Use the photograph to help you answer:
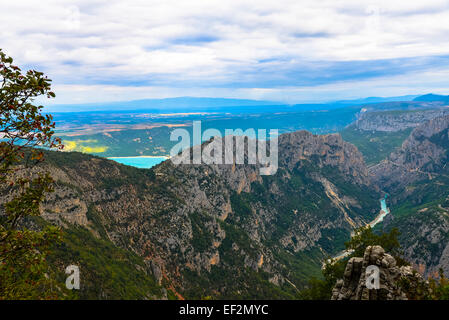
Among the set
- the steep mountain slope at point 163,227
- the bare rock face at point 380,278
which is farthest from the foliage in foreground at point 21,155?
the steep mountain slope at point 163,227

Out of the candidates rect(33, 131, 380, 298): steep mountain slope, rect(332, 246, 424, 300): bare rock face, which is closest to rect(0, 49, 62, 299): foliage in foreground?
rect(332, 246, 424, 300): bare rock face

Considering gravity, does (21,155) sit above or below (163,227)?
above

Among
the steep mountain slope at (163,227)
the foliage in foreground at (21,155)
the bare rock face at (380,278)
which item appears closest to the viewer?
the foliage in foreground at (21,155)

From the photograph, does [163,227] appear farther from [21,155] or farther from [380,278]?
[21,155]

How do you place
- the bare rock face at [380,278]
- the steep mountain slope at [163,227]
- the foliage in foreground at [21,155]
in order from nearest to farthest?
the foliage in foreground at [21,155]
the bare rock face at [380,278]
the steep mountain slope at [163,227]

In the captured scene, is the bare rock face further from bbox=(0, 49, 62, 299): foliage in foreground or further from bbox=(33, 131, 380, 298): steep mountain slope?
bbox=(33, 131, 380, 298): steep mountain slope

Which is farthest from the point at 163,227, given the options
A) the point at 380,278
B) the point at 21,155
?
the point at 21,155

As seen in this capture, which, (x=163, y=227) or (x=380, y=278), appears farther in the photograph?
(x=163, y=227)

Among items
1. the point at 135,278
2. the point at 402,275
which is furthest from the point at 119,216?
the point at 402,275

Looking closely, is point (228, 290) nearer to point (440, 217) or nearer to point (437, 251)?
point (437, 251)

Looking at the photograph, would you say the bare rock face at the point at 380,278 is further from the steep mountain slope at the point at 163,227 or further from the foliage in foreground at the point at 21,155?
the steep mountain slope at the point at 163,227
